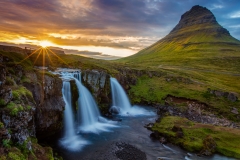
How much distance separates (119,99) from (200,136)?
25896 millimetres

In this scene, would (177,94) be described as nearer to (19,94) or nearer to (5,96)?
(19,94)

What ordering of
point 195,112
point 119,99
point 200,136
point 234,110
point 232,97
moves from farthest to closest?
point 232,97 → point 119,99 → point 234,110 → point 195,112 → point 200,136

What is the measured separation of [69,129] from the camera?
101 ft

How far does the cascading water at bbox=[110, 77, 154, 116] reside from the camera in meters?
46.7

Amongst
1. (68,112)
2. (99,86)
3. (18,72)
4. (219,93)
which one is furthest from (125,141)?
(219,93)

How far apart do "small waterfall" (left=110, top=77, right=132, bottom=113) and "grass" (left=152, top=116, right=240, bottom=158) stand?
52.0 feet

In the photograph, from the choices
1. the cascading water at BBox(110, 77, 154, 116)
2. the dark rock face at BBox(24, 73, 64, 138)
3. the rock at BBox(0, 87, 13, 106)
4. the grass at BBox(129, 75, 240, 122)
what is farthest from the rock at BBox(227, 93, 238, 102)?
the rock at BBox(0, 87, 13, 106)

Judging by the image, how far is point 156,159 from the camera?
24406 millimetres

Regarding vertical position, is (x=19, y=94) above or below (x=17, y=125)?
above

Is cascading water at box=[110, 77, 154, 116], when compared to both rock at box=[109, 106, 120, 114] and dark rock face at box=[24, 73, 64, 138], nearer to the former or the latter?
rock at box=[109, 106, 120, 114]

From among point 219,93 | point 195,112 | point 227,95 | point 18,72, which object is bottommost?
point 195,112

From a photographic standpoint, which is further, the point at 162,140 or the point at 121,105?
the point at 121,105

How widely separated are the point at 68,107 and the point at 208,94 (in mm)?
47024

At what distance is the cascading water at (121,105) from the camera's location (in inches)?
1837
